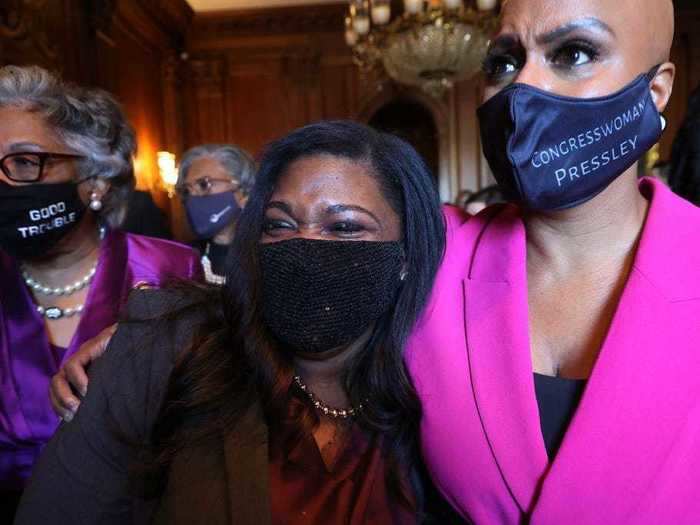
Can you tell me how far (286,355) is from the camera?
120 cm

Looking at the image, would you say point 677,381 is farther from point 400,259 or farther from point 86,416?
point 86,416

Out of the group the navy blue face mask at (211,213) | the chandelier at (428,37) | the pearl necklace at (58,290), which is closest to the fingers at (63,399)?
the pearl necklace at (58,290)

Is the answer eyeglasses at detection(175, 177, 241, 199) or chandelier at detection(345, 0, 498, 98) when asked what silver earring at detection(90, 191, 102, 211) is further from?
chandelier at detection(345, 0, 498, 98)

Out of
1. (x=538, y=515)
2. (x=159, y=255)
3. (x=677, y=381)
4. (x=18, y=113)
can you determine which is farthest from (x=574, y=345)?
(x=18, y=113)

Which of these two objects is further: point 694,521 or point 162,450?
point 162,450

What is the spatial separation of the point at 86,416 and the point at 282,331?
1.31 ft

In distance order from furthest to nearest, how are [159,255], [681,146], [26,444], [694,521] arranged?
[159,255] < [681,146] < [26,444] < [694,521]

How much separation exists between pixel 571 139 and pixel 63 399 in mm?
1063

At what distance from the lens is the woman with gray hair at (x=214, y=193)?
109 inches

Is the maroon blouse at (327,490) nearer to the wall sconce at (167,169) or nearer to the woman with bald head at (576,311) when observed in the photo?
the woman with bald head at (576,311)

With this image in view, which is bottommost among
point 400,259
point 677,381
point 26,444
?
point 26,444

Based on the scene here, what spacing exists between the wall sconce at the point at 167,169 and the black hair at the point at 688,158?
5.87 m

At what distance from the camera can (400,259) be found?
44.9 inches

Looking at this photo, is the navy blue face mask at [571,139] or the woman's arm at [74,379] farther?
the woman's arm at [74,379]
